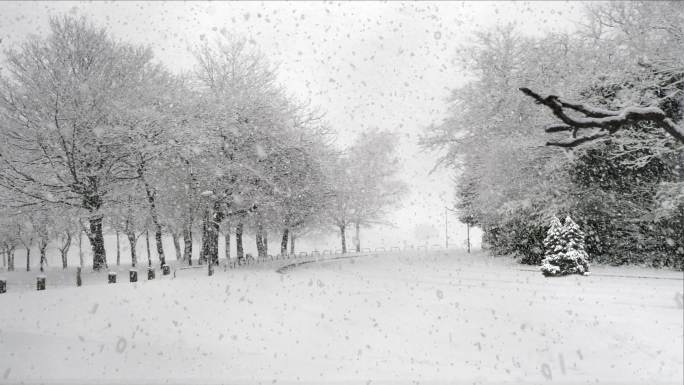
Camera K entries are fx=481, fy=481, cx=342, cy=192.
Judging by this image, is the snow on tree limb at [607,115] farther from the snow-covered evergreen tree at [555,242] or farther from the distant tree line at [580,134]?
the snow-covered evergreen tree at [555,242]

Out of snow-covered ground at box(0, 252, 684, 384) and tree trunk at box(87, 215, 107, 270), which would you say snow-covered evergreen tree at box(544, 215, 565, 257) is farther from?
tree trunk at box(87, 215, 107, 270)

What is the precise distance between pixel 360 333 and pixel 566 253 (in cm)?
775

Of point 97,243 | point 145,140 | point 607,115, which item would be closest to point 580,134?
point 607,115

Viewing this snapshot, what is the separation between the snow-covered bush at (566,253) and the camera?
15.7 m

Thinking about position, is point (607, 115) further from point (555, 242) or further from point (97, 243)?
point (97, 243)

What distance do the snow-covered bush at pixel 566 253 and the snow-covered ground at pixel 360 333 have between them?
123cm

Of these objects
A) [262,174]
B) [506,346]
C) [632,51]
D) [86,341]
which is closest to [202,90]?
[262,174]

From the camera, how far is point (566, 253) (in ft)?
52.0

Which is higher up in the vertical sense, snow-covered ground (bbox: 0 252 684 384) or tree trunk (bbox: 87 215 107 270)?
tree trunk (bbox: 87 215 107 270)

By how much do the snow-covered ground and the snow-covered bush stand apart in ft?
4.02

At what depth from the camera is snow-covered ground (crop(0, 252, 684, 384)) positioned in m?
6.73

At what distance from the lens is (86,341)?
12.3m

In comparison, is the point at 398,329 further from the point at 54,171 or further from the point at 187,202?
the point at 54,171

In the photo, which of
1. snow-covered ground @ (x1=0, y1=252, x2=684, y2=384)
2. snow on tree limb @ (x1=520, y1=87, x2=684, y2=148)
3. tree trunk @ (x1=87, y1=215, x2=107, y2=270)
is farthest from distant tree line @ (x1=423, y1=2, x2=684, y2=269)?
tree trunk @ (x1=87, y1=215, x2=107, y2=270)
